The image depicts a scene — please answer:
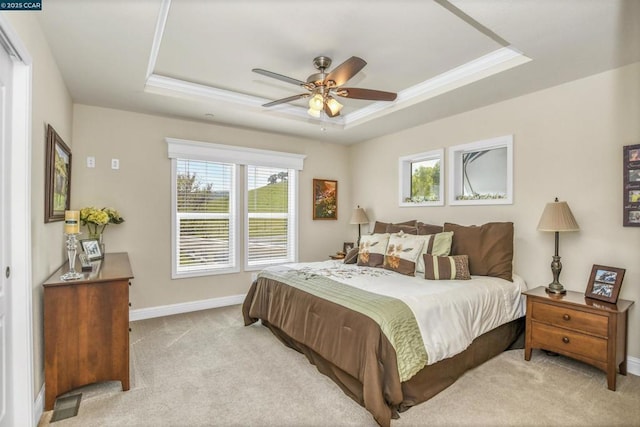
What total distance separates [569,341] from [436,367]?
47.3 inches

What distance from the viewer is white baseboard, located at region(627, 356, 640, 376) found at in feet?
8.56

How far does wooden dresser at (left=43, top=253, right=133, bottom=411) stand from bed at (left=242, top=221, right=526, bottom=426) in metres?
1.32

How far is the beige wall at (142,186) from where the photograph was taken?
3.69 metres

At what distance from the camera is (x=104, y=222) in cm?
→ 339

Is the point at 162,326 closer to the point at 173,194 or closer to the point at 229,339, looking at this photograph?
the point at 229,339

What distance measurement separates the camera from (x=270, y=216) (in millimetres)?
4914

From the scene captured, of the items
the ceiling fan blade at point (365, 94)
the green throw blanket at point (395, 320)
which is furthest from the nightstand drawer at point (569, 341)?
the ceiling fan blade at point (365, 94)

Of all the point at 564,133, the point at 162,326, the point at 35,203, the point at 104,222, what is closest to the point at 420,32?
the point at 564,133

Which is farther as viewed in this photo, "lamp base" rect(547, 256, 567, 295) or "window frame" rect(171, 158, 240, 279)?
"window frame" rect(171, 158, 240, 279)

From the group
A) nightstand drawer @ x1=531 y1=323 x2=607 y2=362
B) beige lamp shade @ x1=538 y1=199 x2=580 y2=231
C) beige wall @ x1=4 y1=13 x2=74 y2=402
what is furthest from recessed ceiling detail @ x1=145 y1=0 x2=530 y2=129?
nightstand drawer @ x1=531 y1=323 x2=607 y2=362

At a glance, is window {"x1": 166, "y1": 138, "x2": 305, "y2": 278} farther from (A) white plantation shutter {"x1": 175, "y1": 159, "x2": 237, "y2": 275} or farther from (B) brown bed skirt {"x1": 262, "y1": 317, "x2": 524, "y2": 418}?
(B) brown bed skirt {"x1": 262, "y1": 317, "x2": 524, "y2": 418}

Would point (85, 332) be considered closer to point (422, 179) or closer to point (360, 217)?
point (360, 217)

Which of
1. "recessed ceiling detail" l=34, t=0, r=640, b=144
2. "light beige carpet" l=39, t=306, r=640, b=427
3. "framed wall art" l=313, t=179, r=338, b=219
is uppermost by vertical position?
"recessed ceiling detail" l=34, t=0, r=640, b=144

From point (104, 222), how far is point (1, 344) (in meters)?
1.91
